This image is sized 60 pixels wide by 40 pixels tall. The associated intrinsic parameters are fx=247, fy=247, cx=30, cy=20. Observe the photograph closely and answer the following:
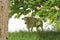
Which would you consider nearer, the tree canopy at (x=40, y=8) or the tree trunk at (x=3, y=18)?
the tree trunk at (x=3, y=18)

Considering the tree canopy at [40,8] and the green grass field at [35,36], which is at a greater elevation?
the tree canopy at [40,8]

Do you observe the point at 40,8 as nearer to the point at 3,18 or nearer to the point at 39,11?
the point at 39,11

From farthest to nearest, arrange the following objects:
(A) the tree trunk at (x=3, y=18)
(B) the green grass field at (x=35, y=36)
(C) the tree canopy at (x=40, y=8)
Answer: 1. (B) the green grass field at (x=35, y=36)
2. (C) the tree canopy at (x=40, y=8)
3. (A) the tree trunk at (x=3, y=18)

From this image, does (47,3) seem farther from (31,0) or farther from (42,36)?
(42,36)

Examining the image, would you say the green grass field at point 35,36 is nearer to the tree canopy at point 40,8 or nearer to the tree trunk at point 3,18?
the tree canopy at point 40,8

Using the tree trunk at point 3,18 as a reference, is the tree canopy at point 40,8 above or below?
above

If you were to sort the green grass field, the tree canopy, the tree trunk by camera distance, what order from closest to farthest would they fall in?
the tree trunk → the tree canopy → the green grass field

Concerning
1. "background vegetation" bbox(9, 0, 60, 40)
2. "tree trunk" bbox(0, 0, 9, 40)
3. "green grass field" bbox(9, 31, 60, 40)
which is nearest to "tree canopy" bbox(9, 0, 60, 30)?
"background vegetation" bbox(9, 0, 60, 40)

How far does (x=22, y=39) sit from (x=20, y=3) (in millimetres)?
1041

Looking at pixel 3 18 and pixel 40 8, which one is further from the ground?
pixel 40 8

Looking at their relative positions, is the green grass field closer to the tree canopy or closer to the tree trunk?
the tree canopy

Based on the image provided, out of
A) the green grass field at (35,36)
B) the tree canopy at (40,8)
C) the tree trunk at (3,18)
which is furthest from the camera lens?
the green grass field at (35,36)

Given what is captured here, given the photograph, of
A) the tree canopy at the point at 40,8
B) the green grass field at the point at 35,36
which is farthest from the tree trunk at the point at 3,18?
the green grass field at the point at 35,36

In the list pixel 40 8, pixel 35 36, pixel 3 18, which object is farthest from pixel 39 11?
pixel 3 18
